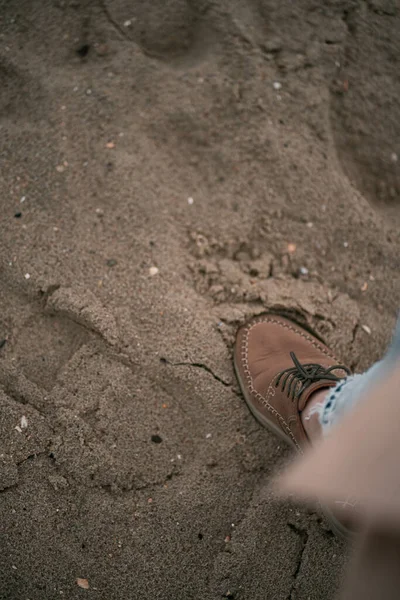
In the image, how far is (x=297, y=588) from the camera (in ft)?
4.94

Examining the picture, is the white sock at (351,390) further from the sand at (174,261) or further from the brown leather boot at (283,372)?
the sand at (174,261)

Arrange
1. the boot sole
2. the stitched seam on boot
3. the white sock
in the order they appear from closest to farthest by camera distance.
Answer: the white sock → the boot sole → the stitched seam on boot

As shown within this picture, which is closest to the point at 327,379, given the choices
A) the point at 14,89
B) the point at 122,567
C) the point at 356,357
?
the point at 356,357

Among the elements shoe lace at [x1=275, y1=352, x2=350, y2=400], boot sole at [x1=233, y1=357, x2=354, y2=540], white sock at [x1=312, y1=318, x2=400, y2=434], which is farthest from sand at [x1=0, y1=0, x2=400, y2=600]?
white sock at [x1=312, y1=318, x2=400, y2=434]

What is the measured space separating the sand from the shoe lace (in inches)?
7.6

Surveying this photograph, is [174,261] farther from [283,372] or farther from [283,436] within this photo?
[283,436]

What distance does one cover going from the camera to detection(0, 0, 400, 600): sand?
1492 millimetres

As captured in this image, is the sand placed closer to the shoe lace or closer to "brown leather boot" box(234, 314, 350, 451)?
"brown leather boot" box(234, 314, 350, 451)

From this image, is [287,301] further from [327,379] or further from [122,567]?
[122,567]

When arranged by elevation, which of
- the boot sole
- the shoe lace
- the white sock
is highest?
the white sock

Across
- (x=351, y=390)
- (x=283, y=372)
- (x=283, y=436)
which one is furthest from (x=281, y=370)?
(x=351, y=390)

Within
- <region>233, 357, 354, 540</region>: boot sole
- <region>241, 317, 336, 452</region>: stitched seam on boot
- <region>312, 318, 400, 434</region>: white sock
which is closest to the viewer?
<region>312, 318, 400, 434</region>: white sock

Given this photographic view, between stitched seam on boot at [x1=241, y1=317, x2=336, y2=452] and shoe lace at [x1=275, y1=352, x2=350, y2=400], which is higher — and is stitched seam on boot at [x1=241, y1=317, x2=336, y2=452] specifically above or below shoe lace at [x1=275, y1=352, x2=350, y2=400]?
below

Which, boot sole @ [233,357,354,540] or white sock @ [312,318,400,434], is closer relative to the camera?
white sock @ [312,318,400,434]
